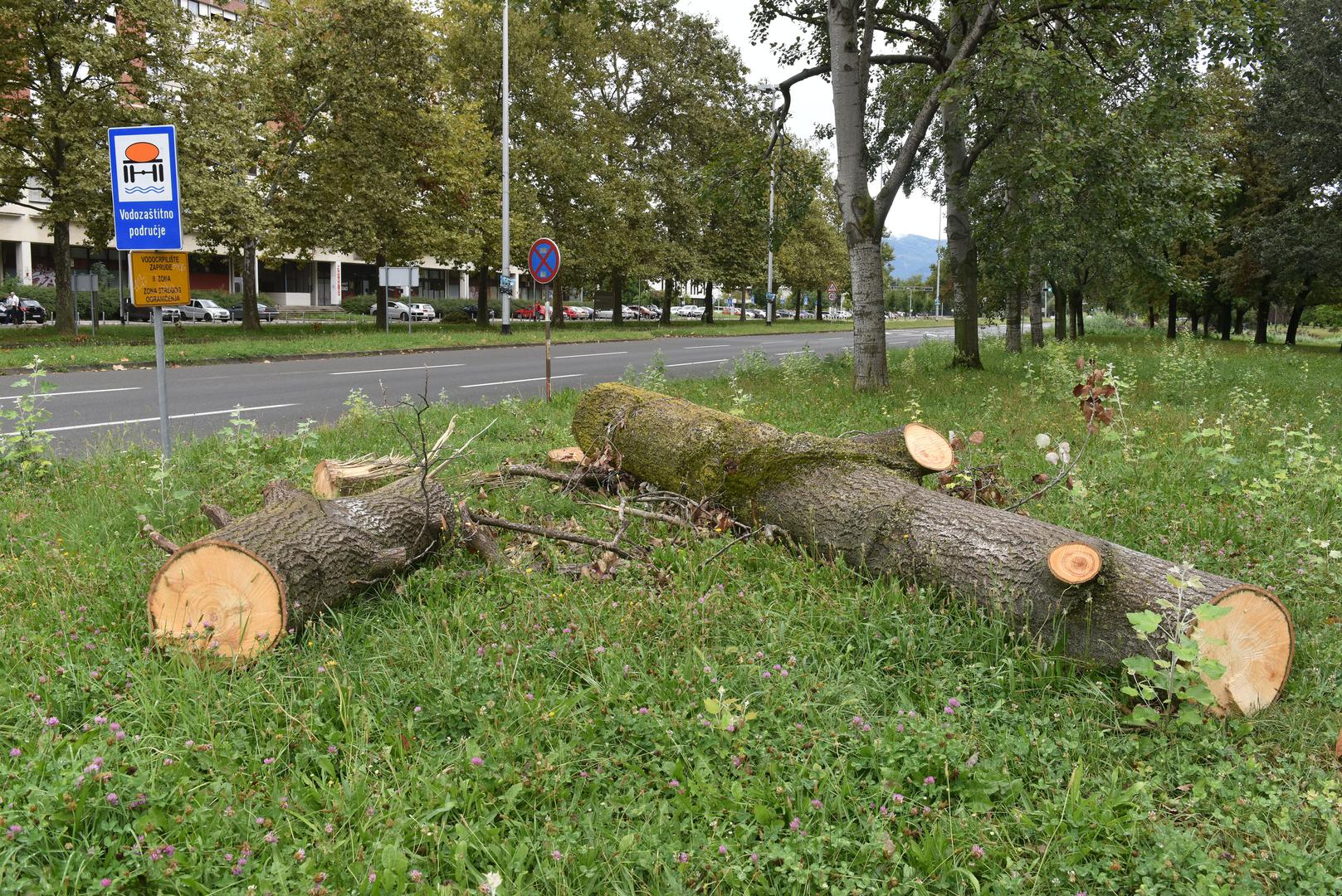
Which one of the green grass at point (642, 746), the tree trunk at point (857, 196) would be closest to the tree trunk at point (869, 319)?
the tree trunk at point (857, 196)

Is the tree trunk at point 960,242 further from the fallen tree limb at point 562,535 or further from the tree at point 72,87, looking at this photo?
the tree at point 72,87

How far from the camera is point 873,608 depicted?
11.9 feet

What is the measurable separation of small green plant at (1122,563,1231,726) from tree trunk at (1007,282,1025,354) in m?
18.6

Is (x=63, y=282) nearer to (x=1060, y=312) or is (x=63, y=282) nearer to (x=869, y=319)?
(x=869, y=319)

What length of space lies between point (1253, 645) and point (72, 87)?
26.9 metres

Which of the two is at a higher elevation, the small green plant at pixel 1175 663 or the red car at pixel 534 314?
the red car at pixel 534 314

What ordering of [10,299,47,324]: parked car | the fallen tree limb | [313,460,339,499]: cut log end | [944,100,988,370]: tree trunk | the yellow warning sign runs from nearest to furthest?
1. the fallen tree limb
2. [313,460,339,499]: cut log end
3. the yellow warning sign
4. [944,100,988,370]: tree trunk
5. [10,299,47,324]: parked car

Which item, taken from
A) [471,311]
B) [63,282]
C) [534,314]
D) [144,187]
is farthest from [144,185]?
[534,314]

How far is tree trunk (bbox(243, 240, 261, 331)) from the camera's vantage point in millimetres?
26703

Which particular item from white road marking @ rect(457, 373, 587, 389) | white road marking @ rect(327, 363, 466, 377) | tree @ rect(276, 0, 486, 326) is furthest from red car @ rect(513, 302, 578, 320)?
white road marking @ rect(457, 373, 587, 389)

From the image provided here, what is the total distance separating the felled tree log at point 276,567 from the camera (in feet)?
10.6

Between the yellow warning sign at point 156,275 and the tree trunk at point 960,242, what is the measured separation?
11.9m

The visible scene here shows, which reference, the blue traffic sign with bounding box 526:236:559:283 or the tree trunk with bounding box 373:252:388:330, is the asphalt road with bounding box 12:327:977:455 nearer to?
the blue traffic sign with bounding box 526:236:559:283

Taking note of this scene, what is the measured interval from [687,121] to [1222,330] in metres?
26.8
